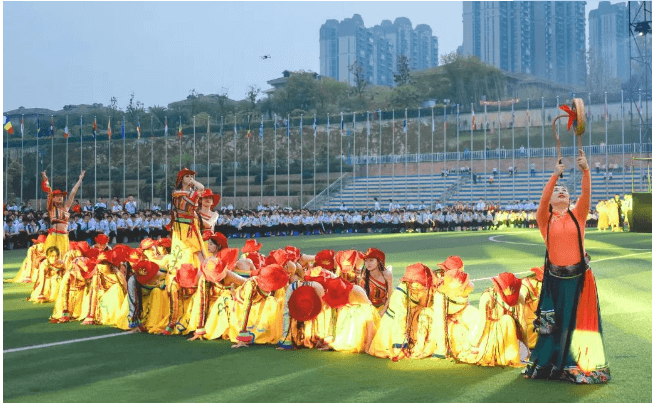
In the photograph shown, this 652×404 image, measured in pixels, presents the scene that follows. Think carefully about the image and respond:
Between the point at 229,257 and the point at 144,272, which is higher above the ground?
the point at 229,257

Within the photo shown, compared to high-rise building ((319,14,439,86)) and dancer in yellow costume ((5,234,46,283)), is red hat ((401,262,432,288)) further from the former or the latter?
high-rise building ((319,14,439,86))

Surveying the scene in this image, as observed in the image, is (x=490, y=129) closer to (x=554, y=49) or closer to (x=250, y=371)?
(x=250, y=371)

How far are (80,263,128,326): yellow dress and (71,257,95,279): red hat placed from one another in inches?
10.0

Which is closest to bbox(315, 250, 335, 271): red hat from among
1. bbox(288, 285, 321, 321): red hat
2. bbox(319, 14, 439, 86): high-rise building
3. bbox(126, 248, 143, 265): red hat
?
bbox(288, 285, 321, 321): red hat

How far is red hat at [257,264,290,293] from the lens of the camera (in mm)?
7824

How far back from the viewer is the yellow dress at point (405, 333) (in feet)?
22.7

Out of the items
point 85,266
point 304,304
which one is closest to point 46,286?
point 85,266

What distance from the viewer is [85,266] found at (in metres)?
9.87

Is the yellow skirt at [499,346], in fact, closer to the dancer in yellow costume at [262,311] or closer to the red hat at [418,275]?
the red hat at [418,275]

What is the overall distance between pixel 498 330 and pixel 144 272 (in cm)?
424

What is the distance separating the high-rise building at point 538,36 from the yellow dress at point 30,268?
129m

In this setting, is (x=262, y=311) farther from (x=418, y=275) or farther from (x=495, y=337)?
(x=495, y=337)

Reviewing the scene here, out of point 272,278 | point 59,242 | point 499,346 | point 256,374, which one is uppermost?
point 59,242

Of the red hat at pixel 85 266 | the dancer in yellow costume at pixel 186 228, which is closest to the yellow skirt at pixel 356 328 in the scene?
the dancer in yellow costume at pixel 186 228
